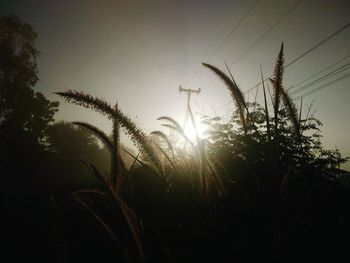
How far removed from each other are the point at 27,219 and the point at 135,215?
242 cm

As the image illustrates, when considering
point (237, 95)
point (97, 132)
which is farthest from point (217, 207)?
point (97, 132)

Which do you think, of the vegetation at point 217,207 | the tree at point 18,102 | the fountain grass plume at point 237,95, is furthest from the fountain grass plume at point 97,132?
the tree at point 18,102

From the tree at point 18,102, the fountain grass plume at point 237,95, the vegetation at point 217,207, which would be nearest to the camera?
the vegetation at point 217,207

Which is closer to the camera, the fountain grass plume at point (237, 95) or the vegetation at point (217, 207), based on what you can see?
the vegetation at point (217, 207)

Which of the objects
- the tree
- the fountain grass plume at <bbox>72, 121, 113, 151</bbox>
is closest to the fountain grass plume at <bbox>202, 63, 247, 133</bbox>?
the fountain grass plume at <bbox>72, 121, 113, 151</bbox>

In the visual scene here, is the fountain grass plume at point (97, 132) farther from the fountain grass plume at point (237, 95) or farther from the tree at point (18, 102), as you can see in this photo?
the tree at point (18, 102)

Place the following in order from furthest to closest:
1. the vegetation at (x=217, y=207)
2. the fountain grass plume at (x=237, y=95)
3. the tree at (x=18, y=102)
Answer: the tree at (x=18, y=102) < the fountain grass plume at (x=237, y=95) < the vegetation at (x=217, y=207)

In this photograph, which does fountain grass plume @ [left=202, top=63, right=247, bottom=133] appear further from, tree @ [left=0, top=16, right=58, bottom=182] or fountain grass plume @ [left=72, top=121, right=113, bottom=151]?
tree @ [left=0, top=16, right=58, bottom=182]

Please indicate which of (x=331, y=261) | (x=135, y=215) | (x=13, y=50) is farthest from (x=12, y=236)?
(x=13, y=50)

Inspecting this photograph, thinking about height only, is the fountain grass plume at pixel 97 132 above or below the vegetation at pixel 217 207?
above

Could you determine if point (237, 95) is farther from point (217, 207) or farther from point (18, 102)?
point (18, 102)

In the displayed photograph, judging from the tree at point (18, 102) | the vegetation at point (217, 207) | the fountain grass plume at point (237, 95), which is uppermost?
the tree at point (18, 102)

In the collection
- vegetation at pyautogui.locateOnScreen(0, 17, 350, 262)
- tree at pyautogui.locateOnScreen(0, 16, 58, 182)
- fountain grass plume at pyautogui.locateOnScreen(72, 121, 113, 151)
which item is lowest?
vegetation at pyautogui.locateOnScreen(0, 17, 350, 262)

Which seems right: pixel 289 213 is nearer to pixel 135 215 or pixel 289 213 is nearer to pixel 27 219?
pixel 135 215
